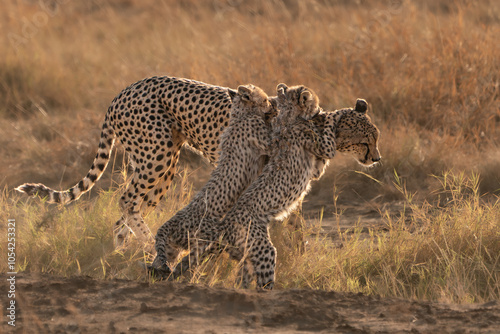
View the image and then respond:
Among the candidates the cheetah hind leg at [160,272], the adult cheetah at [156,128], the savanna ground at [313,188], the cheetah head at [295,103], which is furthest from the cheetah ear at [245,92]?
the cheetah hind leg at [160,272]

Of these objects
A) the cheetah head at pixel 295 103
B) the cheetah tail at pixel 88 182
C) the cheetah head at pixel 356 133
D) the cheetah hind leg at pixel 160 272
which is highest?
the cheetah head at pixel 295 103

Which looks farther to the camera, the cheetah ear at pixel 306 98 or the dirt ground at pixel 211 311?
the cheetah ear at pixel 306 98

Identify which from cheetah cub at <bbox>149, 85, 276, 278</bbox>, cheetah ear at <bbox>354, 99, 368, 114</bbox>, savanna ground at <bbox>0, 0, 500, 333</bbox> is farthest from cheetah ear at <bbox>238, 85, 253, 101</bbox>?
savanna ground at <bbox>0, 0, 500, 333</bbox>

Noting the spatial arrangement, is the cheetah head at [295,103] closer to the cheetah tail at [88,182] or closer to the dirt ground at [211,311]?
the dirt ground at [211,311]

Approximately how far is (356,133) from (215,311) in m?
1.61

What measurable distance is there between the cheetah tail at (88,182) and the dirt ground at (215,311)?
133 cm

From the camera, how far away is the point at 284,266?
408 cm

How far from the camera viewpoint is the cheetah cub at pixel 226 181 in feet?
11.8

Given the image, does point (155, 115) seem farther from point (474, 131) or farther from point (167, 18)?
point (167, 18)

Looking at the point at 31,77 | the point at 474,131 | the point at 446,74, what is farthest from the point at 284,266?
the point at 31,77

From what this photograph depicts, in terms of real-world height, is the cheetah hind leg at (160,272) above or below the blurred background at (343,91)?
below

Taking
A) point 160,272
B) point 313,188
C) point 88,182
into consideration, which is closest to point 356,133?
point 160,272

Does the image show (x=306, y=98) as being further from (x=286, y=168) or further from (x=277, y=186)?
(x=277, y=186)

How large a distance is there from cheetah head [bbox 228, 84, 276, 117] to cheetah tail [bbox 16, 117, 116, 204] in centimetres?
118
